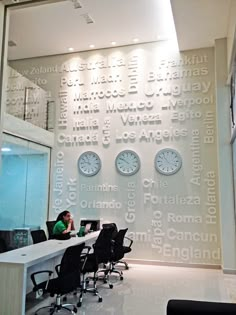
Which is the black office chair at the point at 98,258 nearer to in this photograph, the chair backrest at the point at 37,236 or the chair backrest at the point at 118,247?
the chair backrest at the point at 118,247

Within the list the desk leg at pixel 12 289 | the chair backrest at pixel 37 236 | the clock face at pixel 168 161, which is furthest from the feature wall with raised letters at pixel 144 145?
the desk leg at pixel 12 289

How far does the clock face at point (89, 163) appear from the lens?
8055mm

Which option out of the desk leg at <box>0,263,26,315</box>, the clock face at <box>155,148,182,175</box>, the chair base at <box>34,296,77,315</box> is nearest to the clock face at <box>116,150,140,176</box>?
the clock face at <box>155,148,182,175</box>

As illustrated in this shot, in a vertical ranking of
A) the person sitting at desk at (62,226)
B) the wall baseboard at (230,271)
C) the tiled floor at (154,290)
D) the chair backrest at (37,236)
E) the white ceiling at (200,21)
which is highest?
the white ceiling at (200,21)

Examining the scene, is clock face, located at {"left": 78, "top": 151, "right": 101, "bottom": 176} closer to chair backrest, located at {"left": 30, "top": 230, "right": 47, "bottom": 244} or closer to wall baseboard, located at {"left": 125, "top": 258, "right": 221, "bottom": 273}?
wall baseboard, located at {"left": 125, "top": 258, "right": 221, "bottom": 273}

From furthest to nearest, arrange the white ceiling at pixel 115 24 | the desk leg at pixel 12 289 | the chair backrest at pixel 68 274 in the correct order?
the white ceiling at pixel 115 24
the chair backrest at pixel 68 274
the desk leg at pixel 12 289

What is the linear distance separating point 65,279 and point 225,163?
447 cm

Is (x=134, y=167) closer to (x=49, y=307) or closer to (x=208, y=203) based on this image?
(x=208, y=203)

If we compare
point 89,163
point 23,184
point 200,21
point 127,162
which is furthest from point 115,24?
point 23,184

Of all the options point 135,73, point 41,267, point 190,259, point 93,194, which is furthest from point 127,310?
point 135,73

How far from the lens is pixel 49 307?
427cm

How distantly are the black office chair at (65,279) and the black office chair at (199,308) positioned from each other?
2169 millimetres

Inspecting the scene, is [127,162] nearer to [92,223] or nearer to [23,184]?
[92,223]

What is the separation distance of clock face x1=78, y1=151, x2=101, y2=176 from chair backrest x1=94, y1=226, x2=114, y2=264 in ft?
8.67
